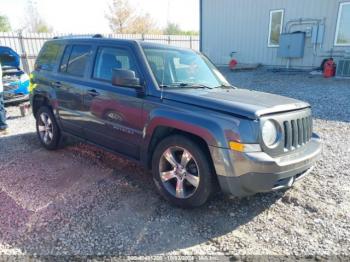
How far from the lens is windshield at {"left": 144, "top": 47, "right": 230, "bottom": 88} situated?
3.63 meters

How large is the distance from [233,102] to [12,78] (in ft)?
26.6

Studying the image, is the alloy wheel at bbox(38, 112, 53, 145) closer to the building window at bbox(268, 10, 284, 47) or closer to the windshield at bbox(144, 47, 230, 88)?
the windshield at bbox(144, 47, 230, 88)

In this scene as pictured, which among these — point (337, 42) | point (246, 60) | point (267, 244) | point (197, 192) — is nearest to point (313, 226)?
point (267, 244)

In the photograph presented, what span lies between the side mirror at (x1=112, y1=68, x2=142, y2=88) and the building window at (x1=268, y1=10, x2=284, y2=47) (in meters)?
12.1

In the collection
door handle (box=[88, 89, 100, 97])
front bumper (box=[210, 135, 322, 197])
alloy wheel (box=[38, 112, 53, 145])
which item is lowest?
alloy wheel (box=[38, 112, 53, 145])

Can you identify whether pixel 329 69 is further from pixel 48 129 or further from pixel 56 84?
pixel 48 129

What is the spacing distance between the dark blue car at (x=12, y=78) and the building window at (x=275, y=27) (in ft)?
36.0

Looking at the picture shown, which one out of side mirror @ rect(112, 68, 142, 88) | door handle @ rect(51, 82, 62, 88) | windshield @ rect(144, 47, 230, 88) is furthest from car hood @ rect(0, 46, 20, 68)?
side mirror @ rect(112, 68, 142, 88)

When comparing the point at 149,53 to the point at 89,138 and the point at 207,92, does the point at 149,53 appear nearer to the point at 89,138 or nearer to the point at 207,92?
the point at 207,92

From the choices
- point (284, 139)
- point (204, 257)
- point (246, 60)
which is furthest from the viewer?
point (246, 60)

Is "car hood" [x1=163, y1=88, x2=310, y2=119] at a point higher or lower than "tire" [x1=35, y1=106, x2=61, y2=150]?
higher

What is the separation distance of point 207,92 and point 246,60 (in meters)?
12.6

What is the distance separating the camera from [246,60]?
15.1 m

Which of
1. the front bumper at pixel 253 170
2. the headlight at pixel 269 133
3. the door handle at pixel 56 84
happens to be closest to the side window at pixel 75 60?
the door handle at pixel 56 84
